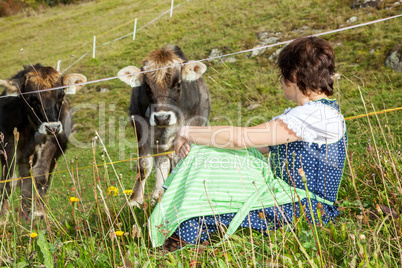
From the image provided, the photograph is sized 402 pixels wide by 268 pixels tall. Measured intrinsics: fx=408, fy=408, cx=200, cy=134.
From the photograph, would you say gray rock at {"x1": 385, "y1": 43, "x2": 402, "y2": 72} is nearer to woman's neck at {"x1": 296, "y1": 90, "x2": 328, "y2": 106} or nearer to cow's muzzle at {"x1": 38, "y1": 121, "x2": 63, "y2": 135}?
cow's muzzle at {"x1": 38, "y1": 121, "x2": 63, "y2": 135}

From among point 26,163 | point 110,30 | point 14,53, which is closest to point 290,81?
point 26,163

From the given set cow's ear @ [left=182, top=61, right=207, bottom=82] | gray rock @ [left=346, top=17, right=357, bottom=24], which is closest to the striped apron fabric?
cow's ear @ [left=182, top=61, right=207, bottom=82]

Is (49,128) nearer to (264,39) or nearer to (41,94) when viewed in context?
(41,94)

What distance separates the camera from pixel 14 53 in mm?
22547

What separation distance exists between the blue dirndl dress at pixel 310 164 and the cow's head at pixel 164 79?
9.67 ft

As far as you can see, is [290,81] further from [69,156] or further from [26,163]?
[69,156]

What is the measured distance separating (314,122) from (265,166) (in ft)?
1.43

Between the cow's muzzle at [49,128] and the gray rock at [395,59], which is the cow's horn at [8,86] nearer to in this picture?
the cow's muzzle at [49,128]

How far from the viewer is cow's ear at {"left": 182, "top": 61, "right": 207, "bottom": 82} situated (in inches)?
217

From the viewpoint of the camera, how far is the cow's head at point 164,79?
5199mm

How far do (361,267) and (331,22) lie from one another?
12.9m

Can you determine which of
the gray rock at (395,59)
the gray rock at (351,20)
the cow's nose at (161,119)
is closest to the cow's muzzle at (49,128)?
the cow's nose at (161,119)

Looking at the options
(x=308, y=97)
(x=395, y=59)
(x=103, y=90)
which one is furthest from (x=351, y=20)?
(x=308, y=97)

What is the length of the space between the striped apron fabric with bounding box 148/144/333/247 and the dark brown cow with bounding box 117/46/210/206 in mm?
2766
